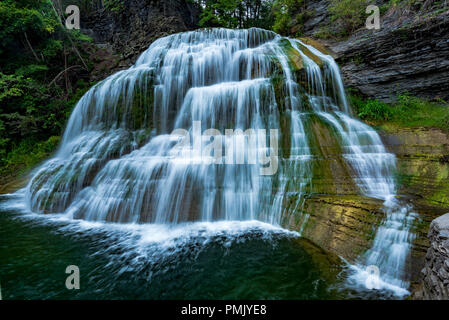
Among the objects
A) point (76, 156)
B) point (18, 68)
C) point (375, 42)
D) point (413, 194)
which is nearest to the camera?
point (413, 194)

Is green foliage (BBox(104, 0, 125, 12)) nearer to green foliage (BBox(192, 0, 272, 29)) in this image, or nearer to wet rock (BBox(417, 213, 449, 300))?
green foliage (BBox(192, 0, 272, 29))

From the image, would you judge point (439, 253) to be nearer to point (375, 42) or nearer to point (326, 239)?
point (326, 239)

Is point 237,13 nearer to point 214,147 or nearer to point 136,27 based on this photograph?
point 136,27

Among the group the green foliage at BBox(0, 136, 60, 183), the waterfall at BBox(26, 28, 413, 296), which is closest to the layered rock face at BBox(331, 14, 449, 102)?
the waterfall at BBox(26, 28, 413, 296)

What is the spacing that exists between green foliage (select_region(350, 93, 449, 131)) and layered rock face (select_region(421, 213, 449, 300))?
5.49 metres

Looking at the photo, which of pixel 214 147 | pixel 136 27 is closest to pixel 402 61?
pixel 214 147

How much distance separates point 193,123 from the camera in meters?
7.16

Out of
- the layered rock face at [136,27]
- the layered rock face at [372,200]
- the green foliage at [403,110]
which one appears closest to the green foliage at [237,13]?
the layered rock face at [136,27]

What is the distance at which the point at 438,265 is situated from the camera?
202 centimetres

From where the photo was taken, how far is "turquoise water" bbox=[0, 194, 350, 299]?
2.56 meters

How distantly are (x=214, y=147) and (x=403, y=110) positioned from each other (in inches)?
260

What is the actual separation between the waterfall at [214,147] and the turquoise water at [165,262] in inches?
24.5

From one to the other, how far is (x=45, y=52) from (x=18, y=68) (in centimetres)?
174
